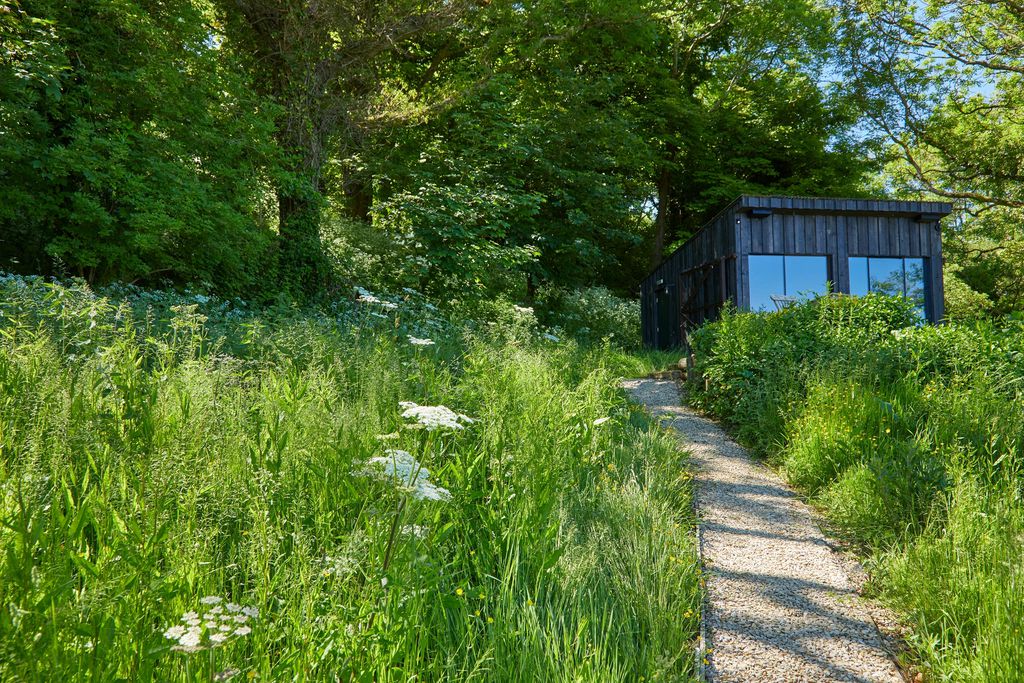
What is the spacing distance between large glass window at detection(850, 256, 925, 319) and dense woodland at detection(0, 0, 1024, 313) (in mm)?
7022

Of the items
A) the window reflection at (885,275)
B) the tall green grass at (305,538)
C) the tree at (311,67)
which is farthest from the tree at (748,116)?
the tall green grass at (305,538)

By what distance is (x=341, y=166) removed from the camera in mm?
16469

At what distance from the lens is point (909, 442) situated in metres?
5.04

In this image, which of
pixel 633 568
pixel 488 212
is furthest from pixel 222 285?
pixel 633 568

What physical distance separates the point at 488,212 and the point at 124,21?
23.4 feet

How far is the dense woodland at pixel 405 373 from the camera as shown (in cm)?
223

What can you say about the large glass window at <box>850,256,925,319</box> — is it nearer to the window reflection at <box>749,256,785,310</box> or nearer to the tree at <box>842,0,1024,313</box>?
the window reflection at <box>749,256,785,310</box>

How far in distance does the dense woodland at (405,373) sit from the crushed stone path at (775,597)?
0.55ft

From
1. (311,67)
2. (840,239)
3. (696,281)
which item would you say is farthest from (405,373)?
(696,281)

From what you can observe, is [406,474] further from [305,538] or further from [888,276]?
[888,276]

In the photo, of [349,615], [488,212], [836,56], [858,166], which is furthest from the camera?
[858,166]

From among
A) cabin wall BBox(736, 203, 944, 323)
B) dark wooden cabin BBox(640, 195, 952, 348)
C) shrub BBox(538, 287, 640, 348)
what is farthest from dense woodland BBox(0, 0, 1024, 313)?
cabin wall BBox(736, 203, 944, 323)

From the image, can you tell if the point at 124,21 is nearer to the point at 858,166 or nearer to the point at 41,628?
the point at 41,628

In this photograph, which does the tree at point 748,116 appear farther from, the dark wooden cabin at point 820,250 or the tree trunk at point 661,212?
the dark wooden cabin at point 820,250
